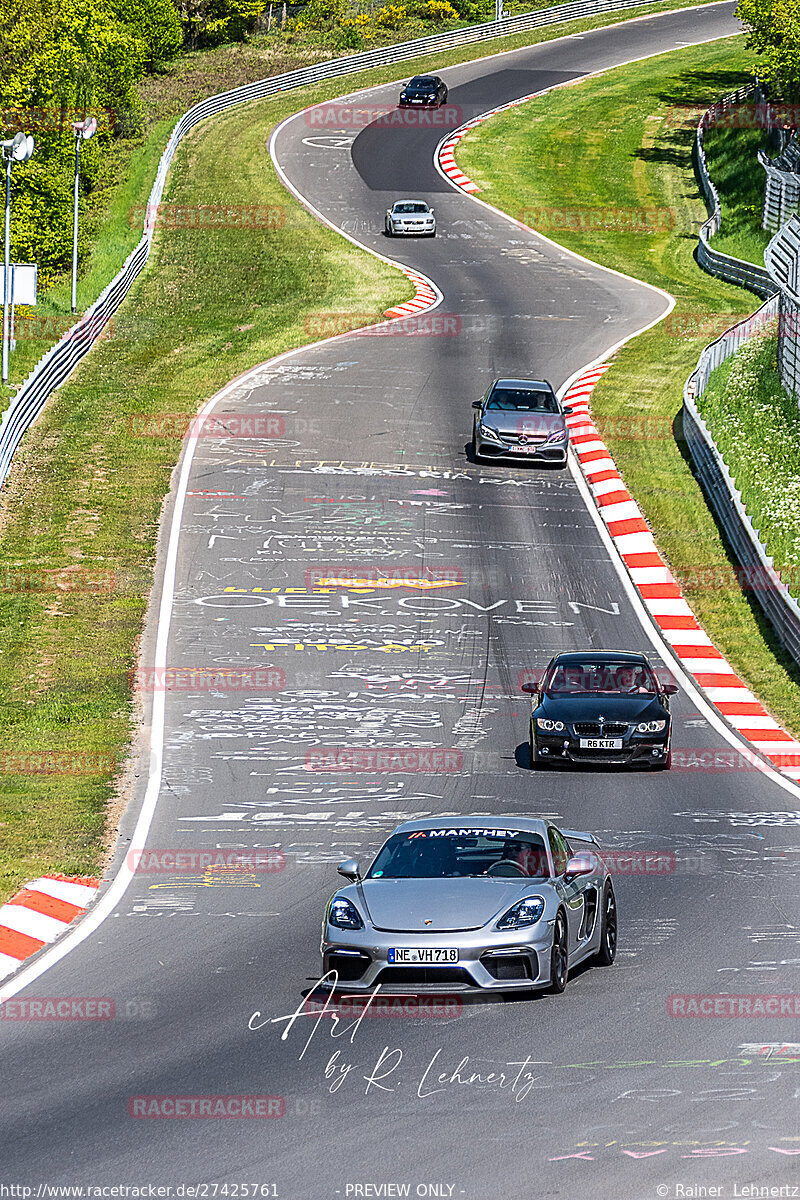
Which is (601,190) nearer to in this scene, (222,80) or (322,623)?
(222,80)

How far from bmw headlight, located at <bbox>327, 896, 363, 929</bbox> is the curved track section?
2.05ft

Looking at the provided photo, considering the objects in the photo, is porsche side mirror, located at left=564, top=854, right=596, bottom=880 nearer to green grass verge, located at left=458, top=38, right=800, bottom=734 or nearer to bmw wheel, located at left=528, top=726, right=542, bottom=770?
bmw wheel, located at left=528, top=726, right=542, bottom=770

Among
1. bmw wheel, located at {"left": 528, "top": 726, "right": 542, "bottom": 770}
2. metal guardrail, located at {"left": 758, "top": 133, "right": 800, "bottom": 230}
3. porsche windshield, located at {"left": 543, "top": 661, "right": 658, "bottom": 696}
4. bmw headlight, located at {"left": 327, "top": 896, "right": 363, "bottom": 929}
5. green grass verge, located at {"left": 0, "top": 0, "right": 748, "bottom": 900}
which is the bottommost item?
green grass verge, located at {"left": 0, "top": 0, "right": 748, "bottom": 900}

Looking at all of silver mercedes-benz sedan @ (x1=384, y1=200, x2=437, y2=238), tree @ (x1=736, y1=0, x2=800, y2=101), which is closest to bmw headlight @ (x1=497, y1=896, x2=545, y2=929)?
silver mercedes-benz sedan @ (x1=384, y1=200, x2=437, y2=238)

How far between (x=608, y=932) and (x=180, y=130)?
2833 inches

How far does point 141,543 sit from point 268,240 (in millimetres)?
32384

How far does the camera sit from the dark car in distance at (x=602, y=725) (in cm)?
1983

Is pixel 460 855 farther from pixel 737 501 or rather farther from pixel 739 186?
pixel 739 186

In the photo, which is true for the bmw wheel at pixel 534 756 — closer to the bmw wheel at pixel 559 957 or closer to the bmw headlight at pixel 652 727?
the bmw headlight at pixel 652 727

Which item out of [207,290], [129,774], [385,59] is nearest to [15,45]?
[385,59]

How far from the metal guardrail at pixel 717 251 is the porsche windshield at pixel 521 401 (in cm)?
1872

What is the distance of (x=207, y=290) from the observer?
55062mm

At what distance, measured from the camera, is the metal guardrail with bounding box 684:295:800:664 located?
2688 centimetres

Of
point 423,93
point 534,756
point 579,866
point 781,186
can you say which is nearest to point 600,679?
point 534,756
